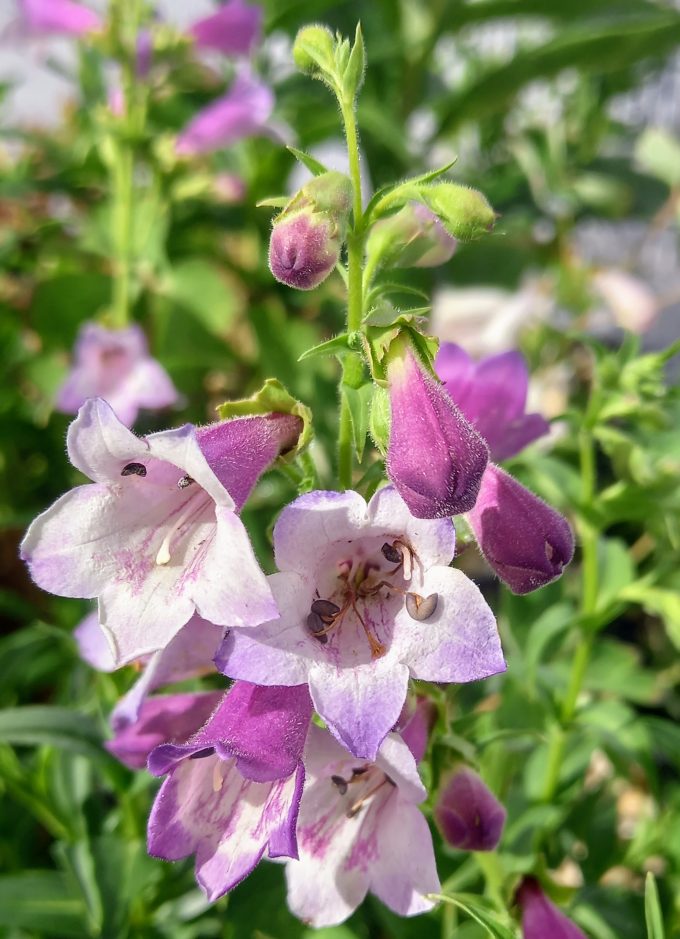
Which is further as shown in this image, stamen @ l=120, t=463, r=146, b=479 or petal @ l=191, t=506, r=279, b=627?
stamen @ l=120, t=463, r=146, b=479

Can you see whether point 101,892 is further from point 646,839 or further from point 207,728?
point 646,839

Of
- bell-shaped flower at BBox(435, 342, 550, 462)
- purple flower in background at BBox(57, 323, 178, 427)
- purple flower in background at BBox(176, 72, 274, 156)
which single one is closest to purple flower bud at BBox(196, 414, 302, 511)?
bell-shaped flower at BBox(435, 342, 550, 462)

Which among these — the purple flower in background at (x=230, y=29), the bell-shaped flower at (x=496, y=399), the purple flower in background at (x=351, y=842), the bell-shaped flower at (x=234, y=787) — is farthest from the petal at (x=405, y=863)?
the purple flower in background at (x=230, y=29)

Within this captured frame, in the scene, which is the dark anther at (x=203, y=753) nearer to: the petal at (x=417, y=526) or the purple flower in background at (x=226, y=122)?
the petal at (x=417, y=526)

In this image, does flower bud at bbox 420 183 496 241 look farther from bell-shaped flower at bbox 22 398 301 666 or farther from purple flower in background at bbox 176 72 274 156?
purple flower in background at bbox 176 72 274 156

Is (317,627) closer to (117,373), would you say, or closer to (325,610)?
(325,610)

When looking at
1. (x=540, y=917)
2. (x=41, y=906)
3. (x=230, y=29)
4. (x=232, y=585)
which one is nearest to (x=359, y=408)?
(x=232, y=585)

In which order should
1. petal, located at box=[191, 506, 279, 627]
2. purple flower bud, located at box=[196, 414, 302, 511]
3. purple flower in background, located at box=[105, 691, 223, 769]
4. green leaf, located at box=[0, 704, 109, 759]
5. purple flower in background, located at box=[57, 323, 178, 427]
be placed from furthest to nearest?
purple flower in background, located at box=[57, 323, 178, 427]
green leaf, located at box=[0, 704, 109, 759]
purple flower in background, located at box=[105, 691, 223, 769]
purple flower bud, located at box=[196, 414, 302, 511]
petal, located at box=[191, 506, 279, 627]

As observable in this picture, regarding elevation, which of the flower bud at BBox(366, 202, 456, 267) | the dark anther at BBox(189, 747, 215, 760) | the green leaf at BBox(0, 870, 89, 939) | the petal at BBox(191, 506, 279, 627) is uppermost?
the flower bud at BBox(366, 202, 456, 267)

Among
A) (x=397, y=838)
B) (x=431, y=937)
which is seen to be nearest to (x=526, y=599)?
(x=431, y=937)
